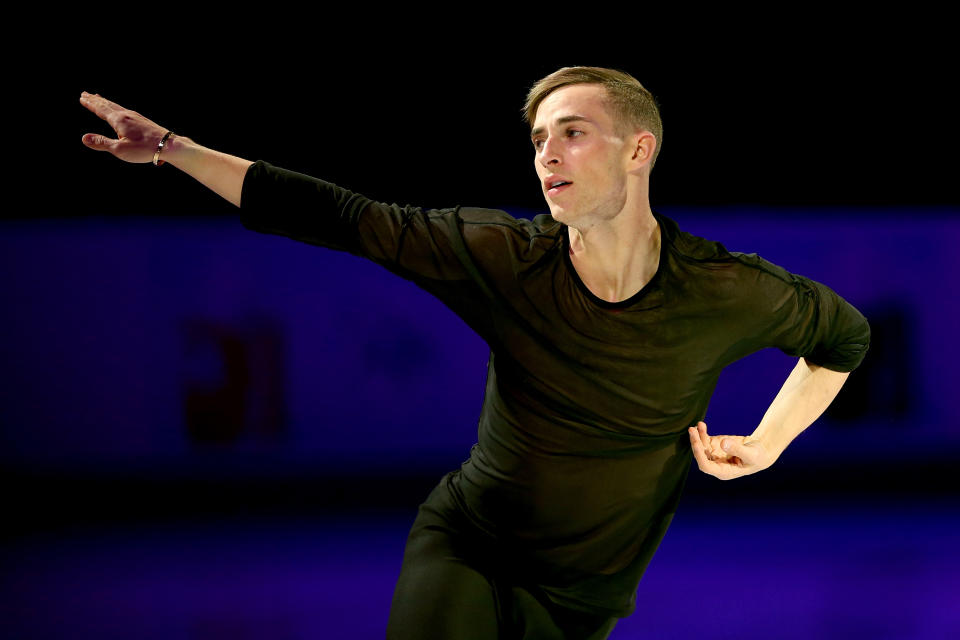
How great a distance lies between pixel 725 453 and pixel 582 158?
0.73 m

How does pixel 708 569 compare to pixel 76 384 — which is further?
pixel 76 384

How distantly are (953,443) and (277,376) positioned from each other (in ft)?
11.8

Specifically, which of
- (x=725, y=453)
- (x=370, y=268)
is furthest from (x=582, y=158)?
(x=370, y=268)

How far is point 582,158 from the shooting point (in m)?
1.91

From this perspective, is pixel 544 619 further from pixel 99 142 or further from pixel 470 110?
pixel 470 110

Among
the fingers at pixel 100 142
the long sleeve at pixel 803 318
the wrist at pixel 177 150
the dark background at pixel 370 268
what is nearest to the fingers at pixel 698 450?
the long sleeve at pixel 803 318

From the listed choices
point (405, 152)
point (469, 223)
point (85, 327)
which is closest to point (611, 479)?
point (469, 223)

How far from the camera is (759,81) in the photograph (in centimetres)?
457

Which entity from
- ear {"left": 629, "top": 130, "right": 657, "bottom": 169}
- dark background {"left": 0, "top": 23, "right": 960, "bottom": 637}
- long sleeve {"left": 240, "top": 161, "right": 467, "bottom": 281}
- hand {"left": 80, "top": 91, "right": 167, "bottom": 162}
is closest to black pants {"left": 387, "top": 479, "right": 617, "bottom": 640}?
long sleeve {"left": 240, "top": 161, "right": 467, "bottom": 281}

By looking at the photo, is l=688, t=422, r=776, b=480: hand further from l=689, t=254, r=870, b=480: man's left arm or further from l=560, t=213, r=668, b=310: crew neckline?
l=560, t=213, r=668, b=310: crew neckline

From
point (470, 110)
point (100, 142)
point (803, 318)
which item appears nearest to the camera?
point (100, 142)

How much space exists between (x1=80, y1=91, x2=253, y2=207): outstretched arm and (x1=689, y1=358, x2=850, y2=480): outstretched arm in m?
1.11

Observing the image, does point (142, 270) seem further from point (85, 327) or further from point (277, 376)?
point (277, 376)

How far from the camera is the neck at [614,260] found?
6.36 feet
